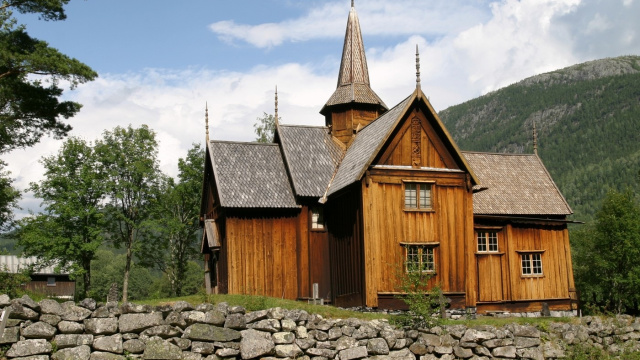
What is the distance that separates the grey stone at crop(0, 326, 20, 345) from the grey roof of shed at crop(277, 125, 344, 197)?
14787 mm

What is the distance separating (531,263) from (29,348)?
914 inches

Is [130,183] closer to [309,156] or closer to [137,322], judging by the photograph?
[309,156]

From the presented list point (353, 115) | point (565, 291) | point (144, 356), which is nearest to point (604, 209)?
point (565, 291)

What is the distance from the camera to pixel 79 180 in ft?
151

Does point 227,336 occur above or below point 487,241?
below

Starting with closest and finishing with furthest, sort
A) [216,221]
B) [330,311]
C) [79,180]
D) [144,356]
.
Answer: [144,356] → [330,311] → [216,221] → [79,180]

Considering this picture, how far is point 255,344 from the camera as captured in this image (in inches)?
692

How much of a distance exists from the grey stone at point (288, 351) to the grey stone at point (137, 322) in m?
3.30

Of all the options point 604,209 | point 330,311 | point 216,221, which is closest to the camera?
point 330,311

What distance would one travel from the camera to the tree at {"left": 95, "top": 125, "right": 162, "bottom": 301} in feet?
156

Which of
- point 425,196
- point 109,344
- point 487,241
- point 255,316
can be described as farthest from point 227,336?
point 487,241

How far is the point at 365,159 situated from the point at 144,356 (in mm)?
12658

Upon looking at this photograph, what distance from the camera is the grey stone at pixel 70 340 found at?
16.1 m

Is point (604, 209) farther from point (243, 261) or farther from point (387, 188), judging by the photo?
point (243, 261)
